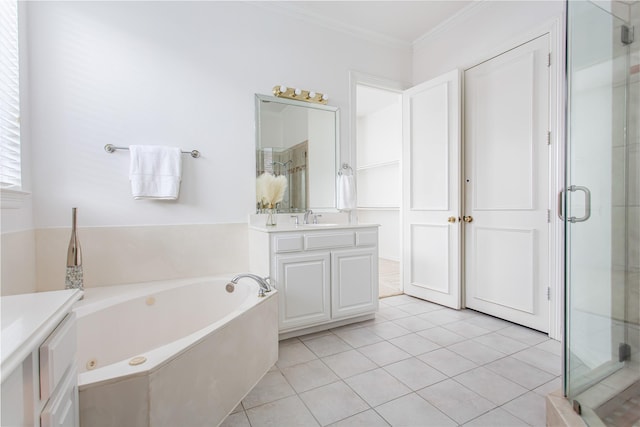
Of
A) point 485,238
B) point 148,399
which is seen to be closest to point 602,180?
point 485,238

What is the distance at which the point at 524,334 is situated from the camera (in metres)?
2.35

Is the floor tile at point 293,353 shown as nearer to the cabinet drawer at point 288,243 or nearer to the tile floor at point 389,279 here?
the cabinet drawer at point 288,243

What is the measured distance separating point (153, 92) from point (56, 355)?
82.0 inches

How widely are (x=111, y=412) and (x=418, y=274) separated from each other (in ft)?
9.33

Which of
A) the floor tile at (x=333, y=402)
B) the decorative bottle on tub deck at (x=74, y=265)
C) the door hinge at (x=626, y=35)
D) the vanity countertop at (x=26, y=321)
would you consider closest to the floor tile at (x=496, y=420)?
the floor tile at (x=333, y=402)

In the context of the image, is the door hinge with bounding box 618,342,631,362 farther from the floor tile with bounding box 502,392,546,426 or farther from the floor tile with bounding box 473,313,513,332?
the floor tile with bounding box 473,313,513,332

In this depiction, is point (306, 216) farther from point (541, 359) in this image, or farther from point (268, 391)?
point (541, 359)

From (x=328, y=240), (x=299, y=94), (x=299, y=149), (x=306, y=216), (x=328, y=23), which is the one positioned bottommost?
(x=328, y=240)

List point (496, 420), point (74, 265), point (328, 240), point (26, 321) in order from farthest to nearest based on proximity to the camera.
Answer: point (328, 240)
point (74, 265)
point (496, 420)
point (26, 321)

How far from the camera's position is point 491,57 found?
268 centimetres

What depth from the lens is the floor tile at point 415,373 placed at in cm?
172

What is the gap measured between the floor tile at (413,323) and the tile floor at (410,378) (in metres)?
0.02

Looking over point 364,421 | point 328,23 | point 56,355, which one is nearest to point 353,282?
point 364,421

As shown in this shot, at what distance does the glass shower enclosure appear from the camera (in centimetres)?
137
